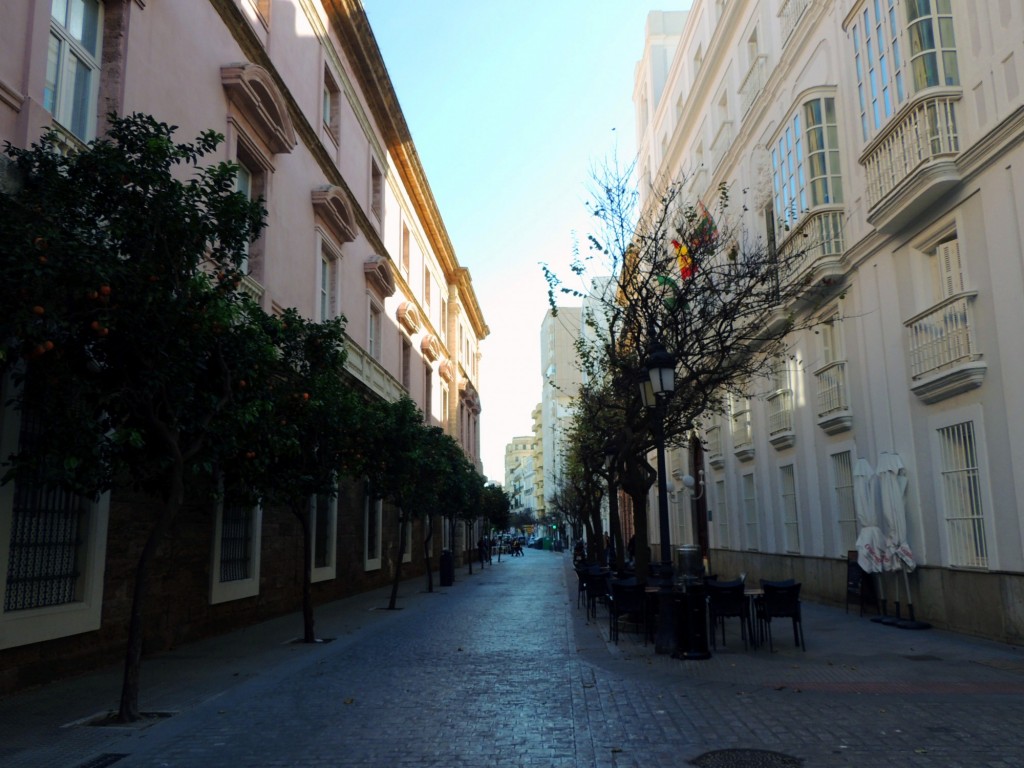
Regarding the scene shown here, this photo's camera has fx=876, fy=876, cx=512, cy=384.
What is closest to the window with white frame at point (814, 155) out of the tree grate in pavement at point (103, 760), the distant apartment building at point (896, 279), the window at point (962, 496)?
the distant apartment building at point (896, 279)

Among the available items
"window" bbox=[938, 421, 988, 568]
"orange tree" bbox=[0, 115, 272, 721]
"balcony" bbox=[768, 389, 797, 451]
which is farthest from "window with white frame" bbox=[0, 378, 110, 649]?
"balcony" bbox=[768, 389, 797, 451]

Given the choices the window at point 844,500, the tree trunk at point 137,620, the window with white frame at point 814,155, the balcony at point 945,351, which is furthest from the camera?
the window at point 844,500

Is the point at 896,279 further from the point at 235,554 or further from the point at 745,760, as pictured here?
the point at 235,554

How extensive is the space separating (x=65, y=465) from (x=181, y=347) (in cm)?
144

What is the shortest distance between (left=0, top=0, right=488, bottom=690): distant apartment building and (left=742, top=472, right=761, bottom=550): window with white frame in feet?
34.8

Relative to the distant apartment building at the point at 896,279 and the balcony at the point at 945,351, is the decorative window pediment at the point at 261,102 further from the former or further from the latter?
the balcony at the point at 945,351

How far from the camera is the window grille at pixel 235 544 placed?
46.9 ft

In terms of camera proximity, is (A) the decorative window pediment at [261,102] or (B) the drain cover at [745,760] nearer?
(B) the drain cover at [745,760]

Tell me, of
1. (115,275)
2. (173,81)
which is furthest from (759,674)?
(173,81)

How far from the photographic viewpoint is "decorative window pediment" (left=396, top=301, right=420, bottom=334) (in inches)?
1139

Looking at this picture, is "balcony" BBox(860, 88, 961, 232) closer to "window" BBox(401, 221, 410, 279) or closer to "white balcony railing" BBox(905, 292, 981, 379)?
"white balcony railing" BBox(905, 292, 981, 379)

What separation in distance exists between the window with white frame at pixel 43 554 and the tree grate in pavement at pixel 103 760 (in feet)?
8.48

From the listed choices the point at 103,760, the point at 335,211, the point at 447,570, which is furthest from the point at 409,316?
the point at 103,760

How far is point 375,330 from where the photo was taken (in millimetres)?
26062
